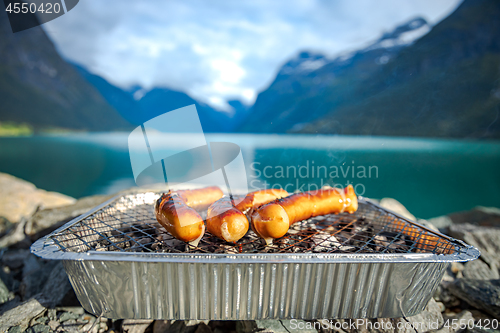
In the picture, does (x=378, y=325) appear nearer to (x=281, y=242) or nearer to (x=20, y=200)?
(x=281, y=242)

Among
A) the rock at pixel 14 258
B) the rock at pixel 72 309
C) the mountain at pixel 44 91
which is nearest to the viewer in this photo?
the rock at pixel 72 309

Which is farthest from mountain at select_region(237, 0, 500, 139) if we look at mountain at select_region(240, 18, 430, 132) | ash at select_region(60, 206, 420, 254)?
ash at select_region(60, 206, 420, 254)

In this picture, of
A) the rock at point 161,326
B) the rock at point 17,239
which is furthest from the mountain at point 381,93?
the rock at point 17,239

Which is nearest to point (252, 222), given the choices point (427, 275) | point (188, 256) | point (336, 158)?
point (188, 256)

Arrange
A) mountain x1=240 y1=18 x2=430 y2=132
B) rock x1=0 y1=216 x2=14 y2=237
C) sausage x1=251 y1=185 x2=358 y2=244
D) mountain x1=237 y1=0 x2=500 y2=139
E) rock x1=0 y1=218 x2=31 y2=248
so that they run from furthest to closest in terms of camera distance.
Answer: rock x1=0 y1=216 x2=14 y2=237 < mountain x1=240 y1=18 x2=430 y2=132 < mountain x1=237 y1=0 x2=500 y2=139 < rock x1=0 y1=218 x2=31 y2=248 < sausage x1=251 y1=185 x2=358 y2=244

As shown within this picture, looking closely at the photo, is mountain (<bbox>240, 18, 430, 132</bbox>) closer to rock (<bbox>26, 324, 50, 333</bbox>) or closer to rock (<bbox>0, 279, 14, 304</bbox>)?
rock (<bbox>26, 324, 50, 333</bbox>)

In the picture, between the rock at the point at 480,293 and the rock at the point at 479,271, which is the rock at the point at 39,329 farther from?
the rock at the point at 479,271
